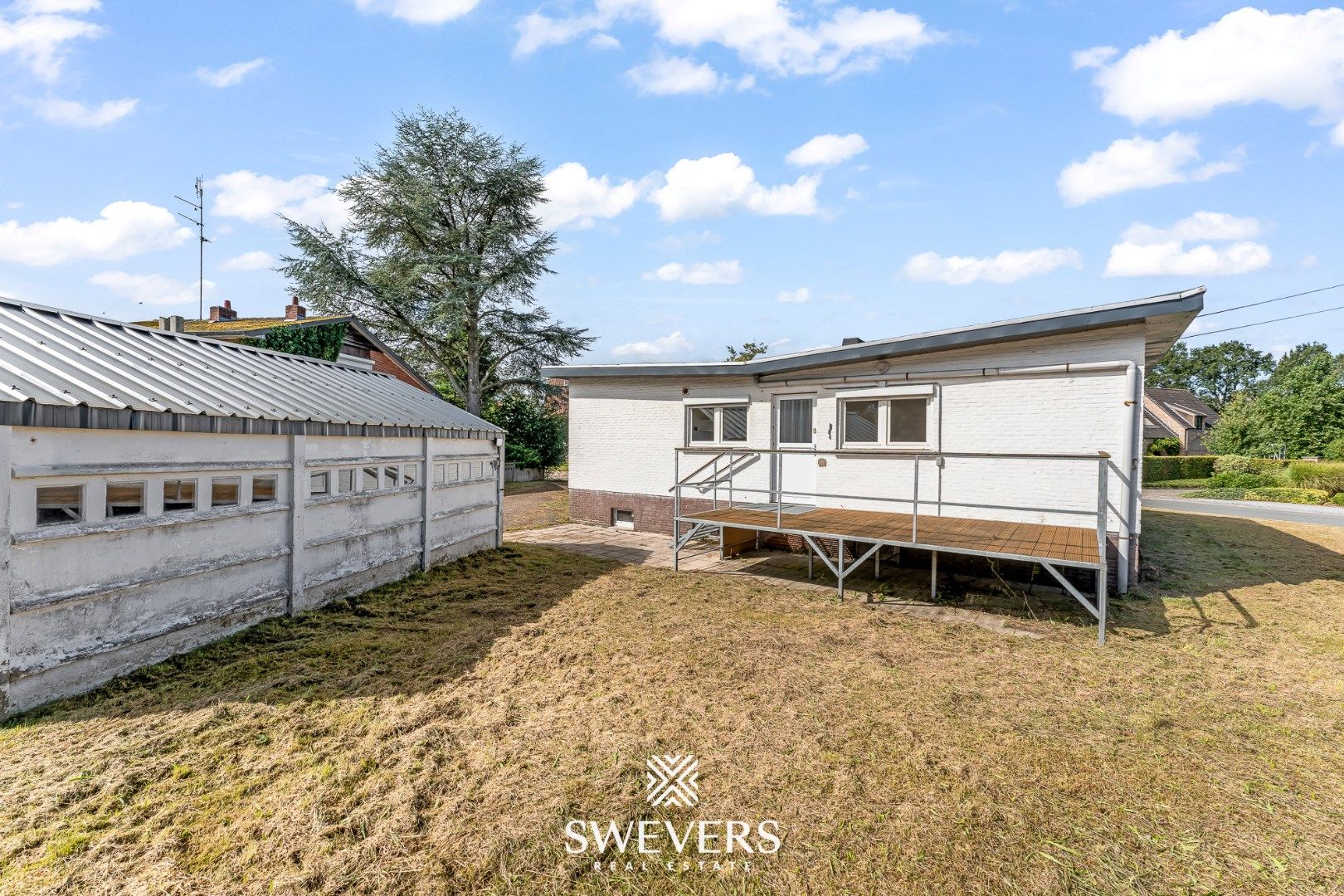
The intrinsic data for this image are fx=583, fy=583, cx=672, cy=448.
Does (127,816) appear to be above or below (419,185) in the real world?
below

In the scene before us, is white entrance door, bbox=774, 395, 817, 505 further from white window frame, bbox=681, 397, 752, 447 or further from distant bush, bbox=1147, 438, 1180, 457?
distant bush, bbox=1147, 438, 1180, 457

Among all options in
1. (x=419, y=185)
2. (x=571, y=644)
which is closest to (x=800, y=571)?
(x=571, y=644)

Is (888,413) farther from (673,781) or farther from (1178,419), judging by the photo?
(1178,419)

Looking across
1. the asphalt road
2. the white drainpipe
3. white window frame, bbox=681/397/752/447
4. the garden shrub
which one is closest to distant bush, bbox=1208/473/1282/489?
the garden shrub

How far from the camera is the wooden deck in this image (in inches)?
262

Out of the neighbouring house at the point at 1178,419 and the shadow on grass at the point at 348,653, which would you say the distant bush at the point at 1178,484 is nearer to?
the neighbouring house at the point at 1178,419

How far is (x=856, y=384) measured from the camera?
10094 millimetres

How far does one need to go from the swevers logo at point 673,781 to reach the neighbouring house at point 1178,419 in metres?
44.3

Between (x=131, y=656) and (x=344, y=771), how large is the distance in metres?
2.75

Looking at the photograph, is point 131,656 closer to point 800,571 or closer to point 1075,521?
point 800,571

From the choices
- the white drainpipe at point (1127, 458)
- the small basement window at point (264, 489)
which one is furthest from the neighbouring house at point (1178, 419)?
the small basement window at point (264, 489)

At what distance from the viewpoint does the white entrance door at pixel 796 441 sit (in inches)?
432

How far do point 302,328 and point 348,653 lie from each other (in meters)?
13.0

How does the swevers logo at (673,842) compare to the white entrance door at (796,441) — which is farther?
the white entrance door at (796,441)
